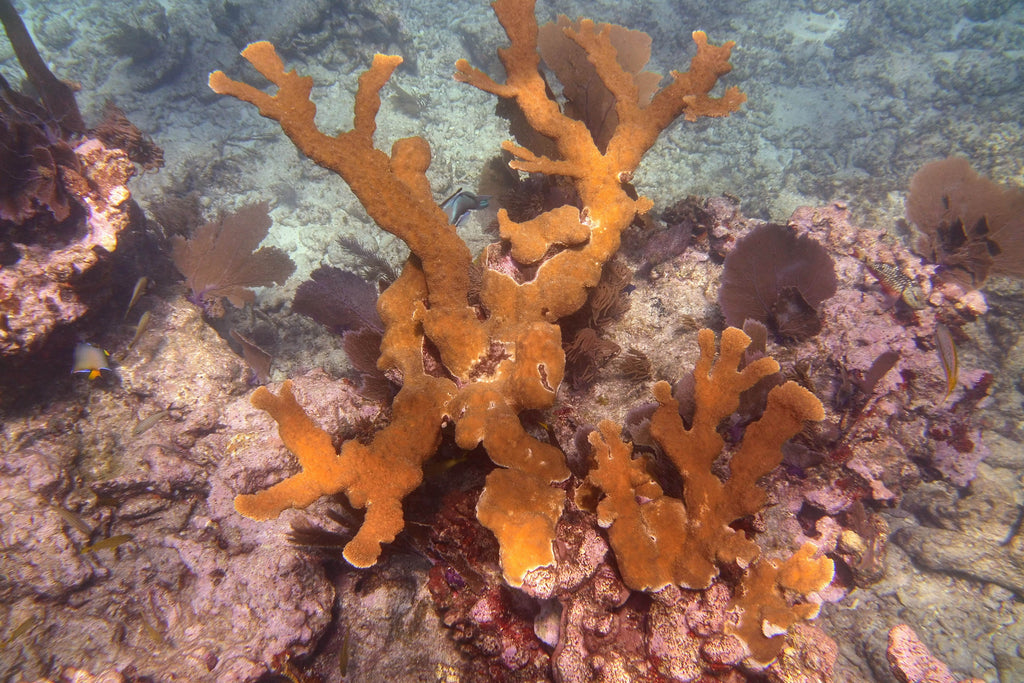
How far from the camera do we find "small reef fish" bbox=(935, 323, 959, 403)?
3.33 m

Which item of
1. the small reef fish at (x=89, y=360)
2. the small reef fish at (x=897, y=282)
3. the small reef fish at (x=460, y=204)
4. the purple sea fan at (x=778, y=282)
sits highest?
the small reef fish at (x=897, y=282)

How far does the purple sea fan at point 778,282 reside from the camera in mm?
3330

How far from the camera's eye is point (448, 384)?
9.10 ft

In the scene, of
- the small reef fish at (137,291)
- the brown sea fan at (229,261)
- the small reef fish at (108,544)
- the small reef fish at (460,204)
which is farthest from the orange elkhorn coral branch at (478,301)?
the brown sea fan at (229,261)

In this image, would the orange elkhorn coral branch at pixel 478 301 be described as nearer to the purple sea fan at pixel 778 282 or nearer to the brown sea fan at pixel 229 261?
the purple sea fan at pixel 778 282

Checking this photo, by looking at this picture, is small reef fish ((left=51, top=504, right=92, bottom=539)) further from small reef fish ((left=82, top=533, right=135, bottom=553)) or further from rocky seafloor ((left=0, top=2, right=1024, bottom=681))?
small reef fish ((left=82, top=533, right=135, bottom=553))

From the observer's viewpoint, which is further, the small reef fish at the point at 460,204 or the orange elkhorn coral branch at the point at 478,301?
the small reef fish at the point at 460,204

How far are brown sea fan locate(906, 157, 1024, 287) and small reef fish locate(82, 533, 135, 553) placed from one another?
7.05 m

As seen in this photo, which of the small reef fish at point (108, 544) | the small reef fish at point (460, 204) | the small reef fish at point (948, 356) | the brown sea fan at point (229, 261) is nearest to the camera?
the small reef fish at point (108, 544)

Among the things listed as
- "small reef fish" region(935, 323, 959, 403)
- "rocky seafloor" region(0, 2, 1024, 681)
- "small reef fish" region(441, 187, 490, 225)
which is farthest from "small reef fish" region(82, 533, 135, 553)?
"small reef fish" region(935, 323, 959, 403)

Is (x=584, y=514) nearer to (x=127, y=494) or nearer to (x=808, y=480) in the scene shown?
(x=808, y=480)

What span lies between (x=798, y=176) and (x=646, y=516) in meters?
9.73

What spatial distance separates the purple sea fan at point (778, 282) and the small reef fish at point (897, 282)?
0.89 metres

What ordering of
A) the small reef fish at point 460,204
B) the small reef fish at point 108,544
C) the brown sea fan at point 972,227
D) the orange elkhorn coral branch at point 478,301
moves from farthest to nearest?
the small reef fish at point 460,204 < the brown sea fan at point 972,227 < the small reef fish at point 108,544 < the orange elkhorn coral branch at point 478,301
